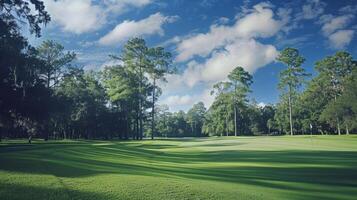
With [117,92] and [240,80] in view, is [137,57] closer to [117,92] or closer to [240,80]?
[117,92]

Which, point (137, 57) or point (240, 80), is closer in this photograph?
point (137, 57)

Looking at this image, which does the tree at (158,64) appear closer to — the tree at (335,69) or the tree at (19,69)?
the tree at (19,69)

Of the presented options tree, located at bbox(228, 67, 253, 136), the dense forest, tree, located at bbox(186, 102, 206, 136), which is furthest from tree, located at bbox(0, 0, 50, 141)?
tree, located at bbox(186, 102, 206, 136)

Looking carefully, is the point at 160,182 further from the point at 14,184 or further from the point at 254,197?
the point at 14,184

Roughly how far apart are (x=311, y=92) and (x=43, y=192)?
3471 inches

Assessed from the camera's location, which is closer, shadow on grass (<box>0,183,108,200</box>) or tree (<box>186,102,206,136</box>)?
shadow on grass (<box>0,183,108,200</box>)

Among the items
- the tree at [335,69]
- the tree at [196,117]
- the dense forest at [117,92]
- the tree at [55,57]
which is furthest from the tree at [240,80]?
the tree at [196,117]

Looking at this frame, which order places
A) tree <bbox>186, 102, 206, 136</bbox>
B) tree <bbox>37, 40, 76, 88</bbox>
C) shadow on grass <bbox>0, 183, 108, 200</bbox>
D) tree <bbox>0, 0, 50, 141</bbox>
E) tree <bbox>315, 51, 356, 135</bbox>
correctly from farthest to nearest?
tree <bbox>186, 102, 206, 136</bbox>
tree <bbox>315, 51, 356, 135</bbox>
tree <bbox>37, 40, 76, 88</bbox>
tree <bbox>0, 0, 50, 141</bbox>
shadow on grass <bbox>0, 183, 108, 200</bbox>

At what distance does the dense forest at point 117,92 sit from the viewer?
37.9 meters

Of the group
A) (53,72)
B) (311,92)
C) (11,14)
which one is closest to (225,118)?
(311,92)

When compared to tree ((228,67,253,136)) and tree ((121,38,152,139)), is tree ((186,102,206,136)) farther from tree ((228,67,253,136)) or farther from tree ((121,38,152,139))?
tree ((121,38,152,139))

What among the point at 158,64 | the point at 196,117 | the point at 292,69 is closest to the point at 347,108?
the point at 292,69

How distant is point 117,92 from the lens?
218 feet

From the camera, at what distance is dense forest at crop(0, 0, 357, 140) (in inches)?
1494
